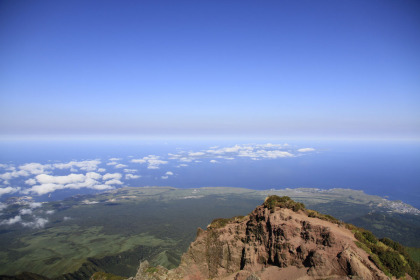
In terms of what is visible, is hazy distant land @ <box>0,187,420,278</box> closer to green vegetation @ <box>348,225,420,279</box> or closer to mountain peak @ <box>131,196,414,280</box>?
mountain peak @ <box>131,196,414,280</box>

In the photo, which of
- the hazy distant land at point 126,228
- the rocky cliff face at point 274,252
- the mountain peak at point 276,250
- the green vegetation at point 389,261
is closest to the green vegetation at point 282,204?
the mountain peak at point 276,250

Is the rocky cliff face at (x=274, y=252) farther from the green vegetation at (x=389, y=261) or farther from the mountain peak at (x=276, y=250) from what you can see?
the green vegetation at (x=389, y=261)

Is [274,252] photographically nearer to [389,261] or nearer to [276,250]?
[276,250]

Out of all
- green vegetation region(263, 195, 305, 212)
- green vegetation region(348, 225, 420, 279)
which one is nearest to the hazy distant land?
green vegetation region(263, 195, 305, 212)

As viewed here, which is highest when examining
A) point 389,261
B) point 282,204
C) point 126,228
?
point 282,204

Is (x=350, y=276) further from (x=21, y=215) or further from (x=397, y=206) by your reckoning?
(x=21, y=215)

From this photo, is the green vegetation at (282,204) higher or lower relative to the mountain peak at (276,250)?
higher

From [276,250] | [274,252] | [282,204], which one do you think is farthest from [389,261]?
[282,204]

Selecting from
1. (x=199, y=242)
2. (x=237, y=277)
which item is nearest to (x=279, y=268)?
(x=237, y=277)
